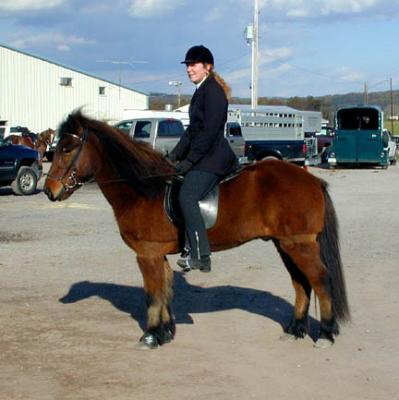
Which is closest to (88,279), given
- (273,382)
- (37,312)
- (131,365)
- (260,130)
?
(37,312)

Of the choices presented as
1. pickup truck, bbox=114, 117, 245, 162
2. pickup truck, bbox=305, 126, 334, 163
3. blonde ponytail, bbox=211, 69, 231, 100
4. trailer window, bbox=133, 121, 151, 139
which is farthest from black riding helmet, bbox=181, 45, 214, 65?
pickup truck, bbox=305, 126, 334, 163

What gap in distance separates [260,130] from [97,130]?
29665mm

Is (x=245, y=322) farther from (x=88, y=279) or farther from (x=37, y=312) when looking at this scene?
(x=88, y=279)

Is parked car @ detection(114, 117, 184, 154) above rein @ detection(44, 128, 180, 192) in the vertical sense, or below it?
above

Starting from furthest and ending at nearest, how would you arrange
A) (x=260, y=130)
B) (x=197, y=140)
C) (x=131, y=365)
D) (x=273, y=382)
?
(x=260, y=130) < (x=197, y=140) < (x=131, y=365) < (x=273, y=382)

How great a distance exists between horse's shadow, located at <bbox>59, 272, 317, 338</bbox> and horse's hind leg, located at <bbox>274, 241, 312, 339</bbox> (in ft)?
1.26

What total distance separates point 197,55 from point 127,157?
1126mm

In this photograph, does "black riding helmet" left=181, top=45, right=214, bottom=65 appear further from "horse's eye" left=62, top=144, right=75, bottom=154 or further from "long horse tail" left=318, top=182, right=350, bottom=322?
"long horse tail" left=318, top=182, right=350, bottom=322

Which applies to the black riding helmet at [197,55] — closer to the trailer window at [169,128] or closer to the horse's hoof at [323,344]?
the horse's hoof at [323,344]

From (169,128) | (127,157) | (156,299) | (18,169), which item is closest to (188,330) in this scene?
(156,299)

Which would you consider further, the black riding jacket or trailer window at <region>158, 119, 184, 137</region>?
trailer window at <region>158, 119, 184, 137</region>

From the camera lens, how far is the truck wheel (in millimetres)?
23375

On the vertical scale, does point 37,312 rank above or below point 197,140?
below

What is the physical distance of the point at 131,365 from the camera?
22.1 ft
